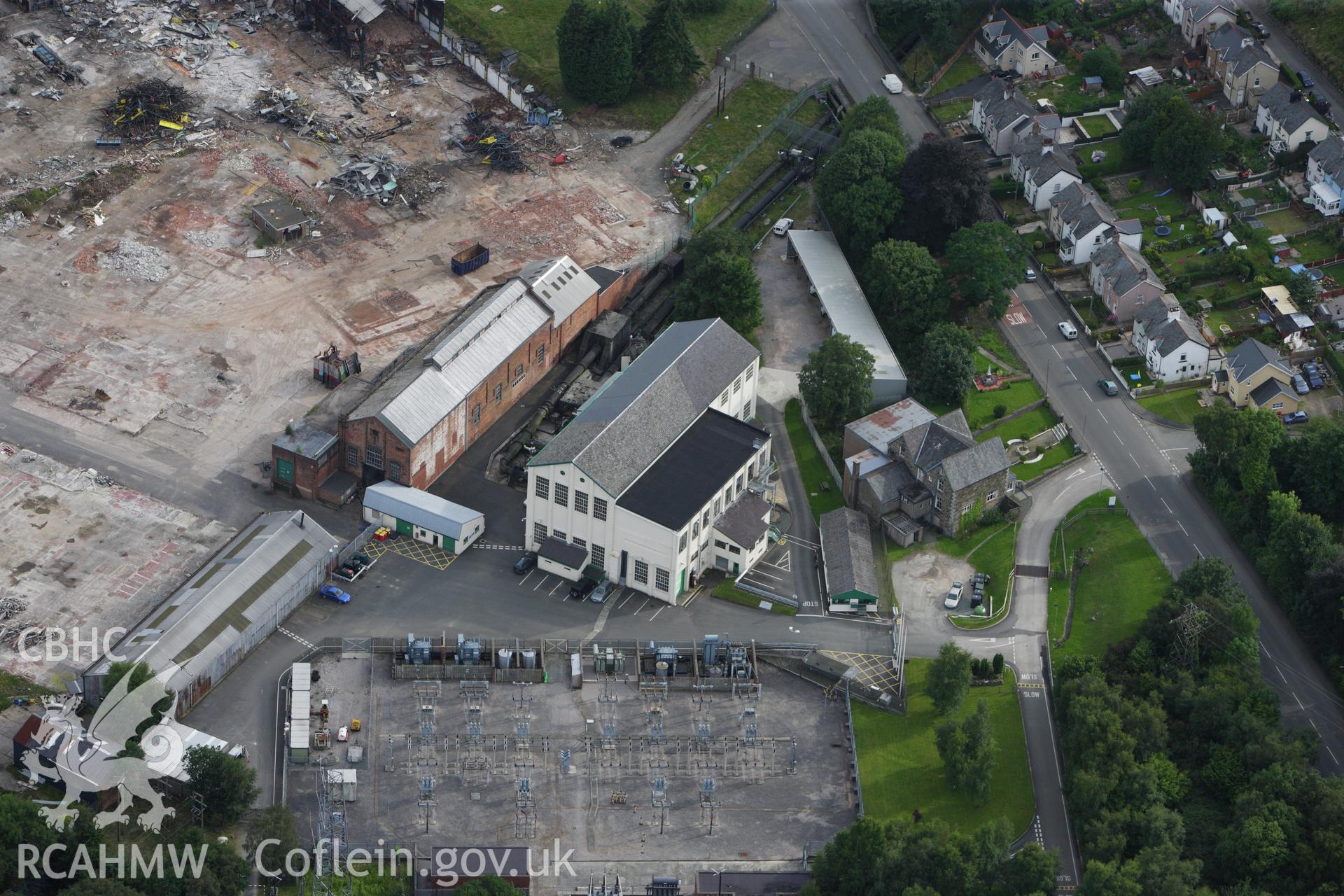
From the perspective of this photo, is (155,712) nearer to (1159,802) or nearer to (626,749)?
(626,749)

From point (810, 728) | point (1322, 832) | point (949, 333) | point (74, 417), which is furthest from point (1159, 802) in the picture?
point (74, 417)

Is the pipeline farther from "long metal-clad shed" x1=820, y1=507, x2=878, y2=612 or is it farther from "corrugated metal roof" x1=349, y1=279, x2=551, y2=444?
"long metal-clad shed" x1=820, y1=507, x2=878, y2=612

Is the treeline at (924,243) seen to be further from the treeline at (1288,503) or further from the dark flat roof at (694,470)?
the treeline at (1288,503)

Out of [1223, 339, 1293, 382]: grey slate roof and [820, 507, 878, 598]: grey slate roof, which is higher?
[1223, 339, 1293, 382]: grey slate roof

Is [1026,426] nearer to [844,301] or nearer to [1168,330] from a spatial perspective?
[1168,330]

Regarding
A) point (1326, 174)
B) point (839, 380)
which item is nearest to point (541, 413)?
point (839, 380)

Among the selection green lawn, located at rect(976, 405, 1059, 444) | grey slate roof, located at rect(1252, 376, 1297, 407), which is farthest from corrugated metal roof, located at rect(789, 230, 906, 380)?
grey slate roof, located at rect(1252, 376, 1297, 407)
